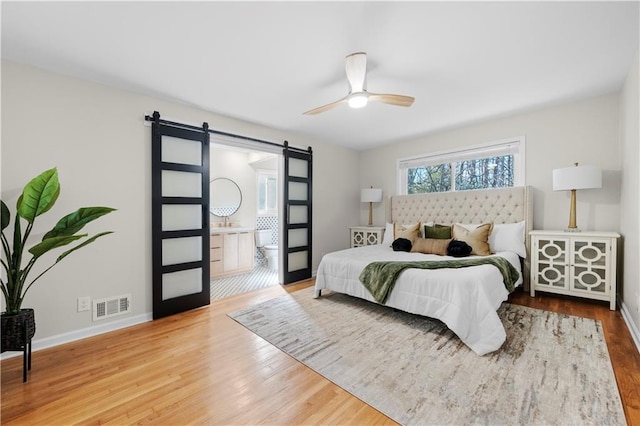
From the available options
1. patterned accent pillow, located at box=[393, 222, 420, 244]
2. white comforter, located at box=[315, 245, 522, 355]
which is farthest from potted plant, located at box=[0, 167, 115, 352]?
patterned accent pillow, located at box=[393, 222, 420, 244]

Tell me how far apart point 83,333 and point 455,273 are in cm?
340

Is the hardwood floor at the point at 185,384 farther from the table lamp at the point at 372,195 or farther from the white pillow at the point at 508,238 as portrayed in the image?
the table lamp at the point at 372,195

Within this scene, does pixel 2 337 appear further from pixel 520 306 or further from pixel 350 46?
pixel 520 306

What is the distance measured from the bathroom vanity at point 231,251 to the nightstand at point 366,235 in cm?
196

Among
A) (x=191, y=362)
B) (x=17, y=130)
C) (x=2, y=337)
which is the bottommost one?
(x=191, y=362)

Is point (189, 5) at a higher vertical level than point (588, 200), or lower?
higher

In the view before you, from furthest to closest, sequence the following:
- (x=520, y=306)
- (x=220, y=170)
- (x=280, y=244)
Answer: (x=220, y=170)
(x=280, y=244)
(x=520, y=306)

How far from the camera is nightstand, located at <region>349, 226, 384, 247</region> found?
A: 492 centimetres

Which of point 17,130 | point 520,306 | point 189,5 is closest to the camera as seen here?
point 189,5

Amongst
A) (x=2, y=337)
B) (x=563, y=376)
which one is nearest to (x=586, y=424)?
(x=563, y=376)

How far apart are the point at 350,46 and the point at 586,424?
8.80 feet

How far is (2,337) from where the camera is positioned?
6.02 feet

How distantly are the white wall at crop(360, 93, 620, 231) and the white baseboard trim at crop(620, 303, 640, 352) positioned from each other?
922mm

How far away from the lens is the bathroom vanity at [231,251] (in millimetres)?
4719
